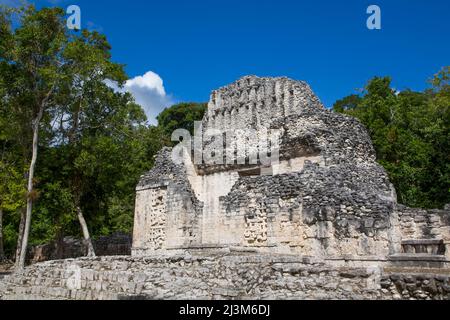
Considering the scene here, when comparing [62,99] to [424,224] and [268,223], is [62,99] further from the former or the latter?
[424,224]

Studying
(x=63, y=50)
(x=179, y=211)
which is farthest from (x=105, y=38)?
(x=179, y=211)

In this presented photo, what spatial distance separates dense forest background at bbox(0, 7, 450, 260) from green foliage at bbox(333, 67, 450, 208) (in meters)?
0.05

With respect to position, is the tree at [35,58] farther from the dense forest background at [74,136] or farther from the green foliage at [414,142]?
the green foliage at [414,142]

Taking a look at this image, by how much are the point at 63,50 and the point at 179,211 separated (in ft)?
28.0

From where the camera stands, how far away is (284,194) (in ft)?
42.7

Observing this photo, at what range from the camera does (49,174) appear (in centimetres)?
1916

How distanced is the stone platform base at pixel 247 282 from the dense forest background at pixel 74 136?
9793 mm

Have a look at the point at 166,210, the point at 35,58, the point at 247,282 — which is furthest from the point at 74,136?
the point at 247,282

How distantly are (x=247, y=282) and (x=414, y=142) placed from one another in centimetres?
1861

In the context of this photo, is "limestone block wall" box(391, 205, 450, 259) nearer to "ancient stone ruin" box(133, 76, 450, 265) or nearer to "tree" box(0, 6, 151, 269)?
"ancient stone ruin" box(133, 76, 450, 265)

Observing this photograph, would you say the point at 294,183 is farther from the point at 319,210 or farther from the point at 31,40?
the point at 31,40

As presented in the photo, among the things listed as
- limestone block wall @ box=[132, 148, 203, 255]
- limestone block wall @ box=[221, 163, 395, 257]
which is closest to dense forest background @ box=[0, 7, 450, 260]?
limestone block wall @ box=[132, 148, 203, 255]

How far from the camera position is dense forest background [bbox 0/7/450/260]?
17641mm

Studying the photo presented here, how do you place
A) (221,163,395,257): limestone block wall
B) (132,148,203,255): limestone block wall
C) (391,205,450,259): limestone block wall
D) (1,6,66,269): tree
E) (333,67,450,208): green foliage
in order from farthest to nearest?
(333,67,450,208): green foliage, (1,6,66,269): tree, (132,148,203,255): limestone block wall, (391,205,450,259): limestone block wall, (221,163,395,257): limestone block wall
